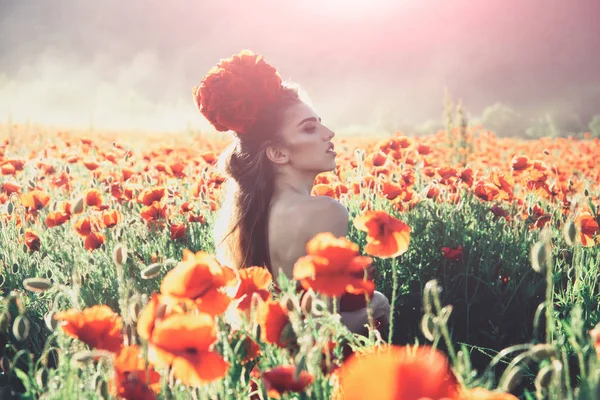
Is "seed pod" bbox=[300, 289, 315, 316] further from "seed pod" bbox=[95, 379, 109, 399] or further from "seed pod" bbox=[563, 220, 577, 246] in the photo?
"seed pod" bbox=[563, 220, 577, 246]

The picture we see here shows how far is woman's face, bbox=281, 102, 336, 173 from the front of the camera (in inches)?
97.6

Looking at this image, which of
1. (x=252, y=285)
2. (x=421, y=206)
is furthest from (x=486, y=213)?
(x=252, y=285)

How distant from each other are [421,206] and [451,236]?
44cm

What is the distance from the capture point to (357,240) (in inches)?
126

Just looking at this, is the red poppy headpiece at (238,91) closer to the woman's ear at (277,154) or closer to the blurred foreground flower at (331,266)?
the woman's ear at (277,154)

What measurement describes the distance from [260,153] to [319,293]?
1078mm

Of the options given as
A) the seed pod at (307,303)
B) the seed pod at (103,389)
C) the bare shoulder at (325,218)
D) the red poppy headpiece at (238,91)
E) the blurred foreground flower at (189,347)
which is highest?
the red poppy headpiece at (238,91)

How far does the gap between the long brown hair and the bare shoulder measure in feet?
0.87

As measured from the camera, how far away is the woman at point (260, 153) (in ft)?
8.01

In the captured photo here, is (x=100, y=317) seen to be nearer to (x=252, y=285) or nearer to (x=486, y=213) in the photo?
(x=252, y=285)

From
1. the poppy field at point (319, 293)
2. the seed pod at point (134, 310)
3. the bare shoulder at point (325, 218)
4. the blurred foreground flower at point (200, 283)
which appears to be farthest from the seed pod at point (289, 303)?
the bare shoulder at point (325, 218)

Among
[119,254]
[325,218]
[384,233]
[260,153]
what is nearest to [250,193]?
[260,153]

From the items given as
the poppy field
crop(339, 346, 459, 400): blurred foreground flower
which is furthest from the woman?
crop(339, 346, 459, 400): blurred foreground flower

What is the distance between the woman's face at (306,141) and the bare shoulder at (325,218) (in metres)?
0.32
